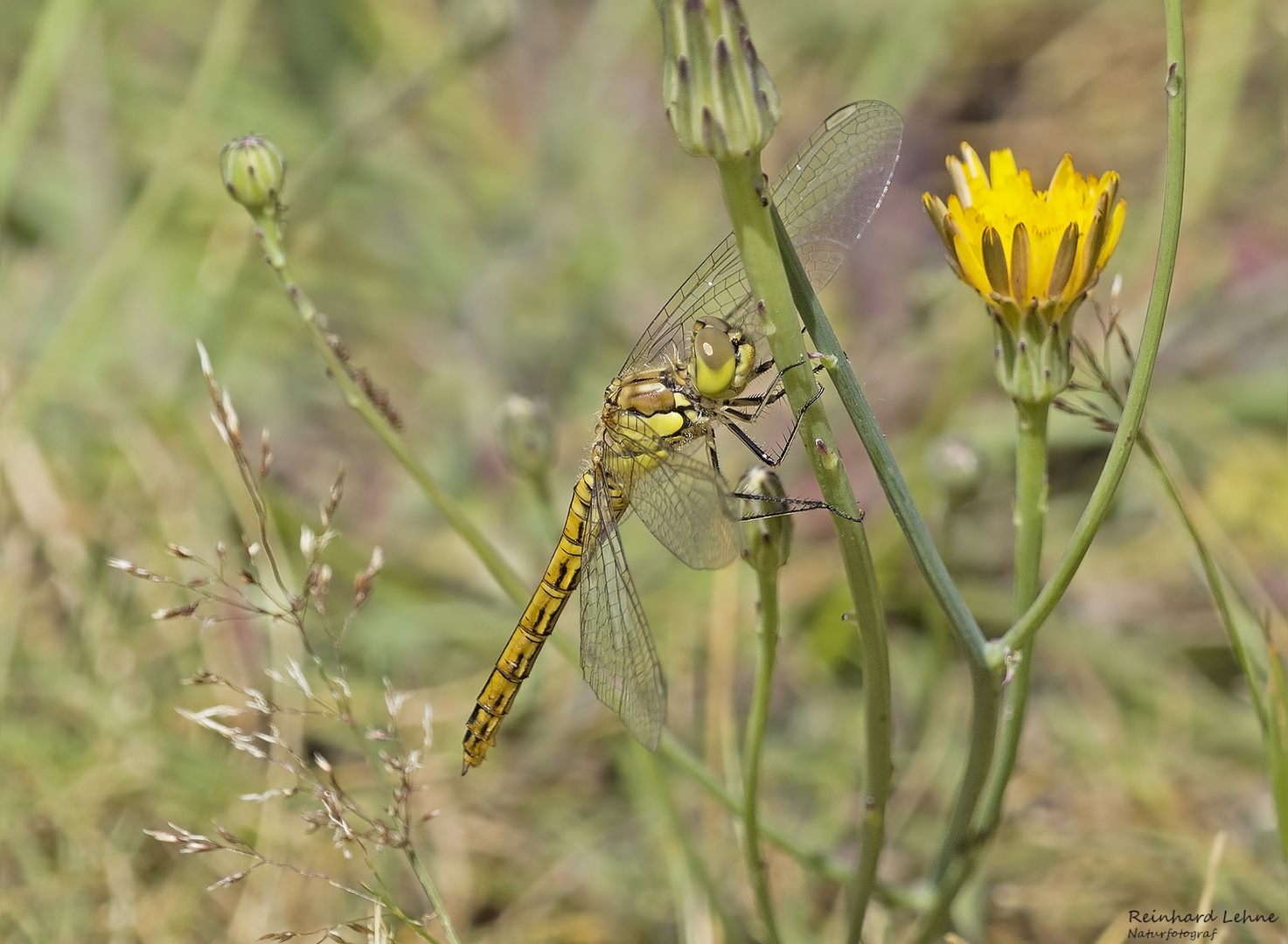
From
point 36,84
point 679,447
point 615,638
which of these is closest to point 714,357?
point 679,447

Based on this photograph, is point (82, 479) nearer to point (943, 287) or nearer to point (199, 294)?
point (199, 294)

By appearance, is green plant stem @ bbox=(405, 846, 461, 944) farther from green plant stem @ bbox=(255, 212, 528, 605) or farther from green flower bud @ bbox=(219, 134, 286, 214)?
green flower bud @ bbox=(219, 134, 286, 214)

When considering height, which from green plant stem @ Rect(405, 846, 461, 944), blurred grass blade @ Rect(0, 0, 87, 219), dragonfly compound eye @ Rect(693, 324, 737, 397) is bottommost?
green plant stem @ Rect(405, 846, 461, 944)

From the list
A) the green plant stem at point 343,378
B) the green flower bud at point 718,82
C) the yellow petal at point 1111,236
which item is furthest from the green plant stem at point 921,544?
the green plant stem at point 343,378

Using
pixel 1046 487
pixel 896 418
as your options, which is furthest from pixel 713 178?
pixel 1046 487

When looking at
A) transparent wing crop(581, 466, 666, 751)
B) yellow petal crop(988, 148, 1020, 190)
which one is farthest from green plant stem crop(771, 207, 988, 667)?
transparent wing crop(581, 466, 666, 751)

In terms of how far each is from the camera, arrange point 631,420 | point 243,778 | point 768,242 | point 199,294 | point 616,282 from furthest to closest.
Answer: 1. point 616,282
2. point 199,294
3. point 243,778
4. point 631,420
5. point 768,242

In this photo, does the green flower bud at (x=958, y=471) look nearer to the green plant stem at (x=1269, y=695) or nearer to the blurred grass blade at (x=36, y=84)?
the green plant stem at (x=1269, y=695)
